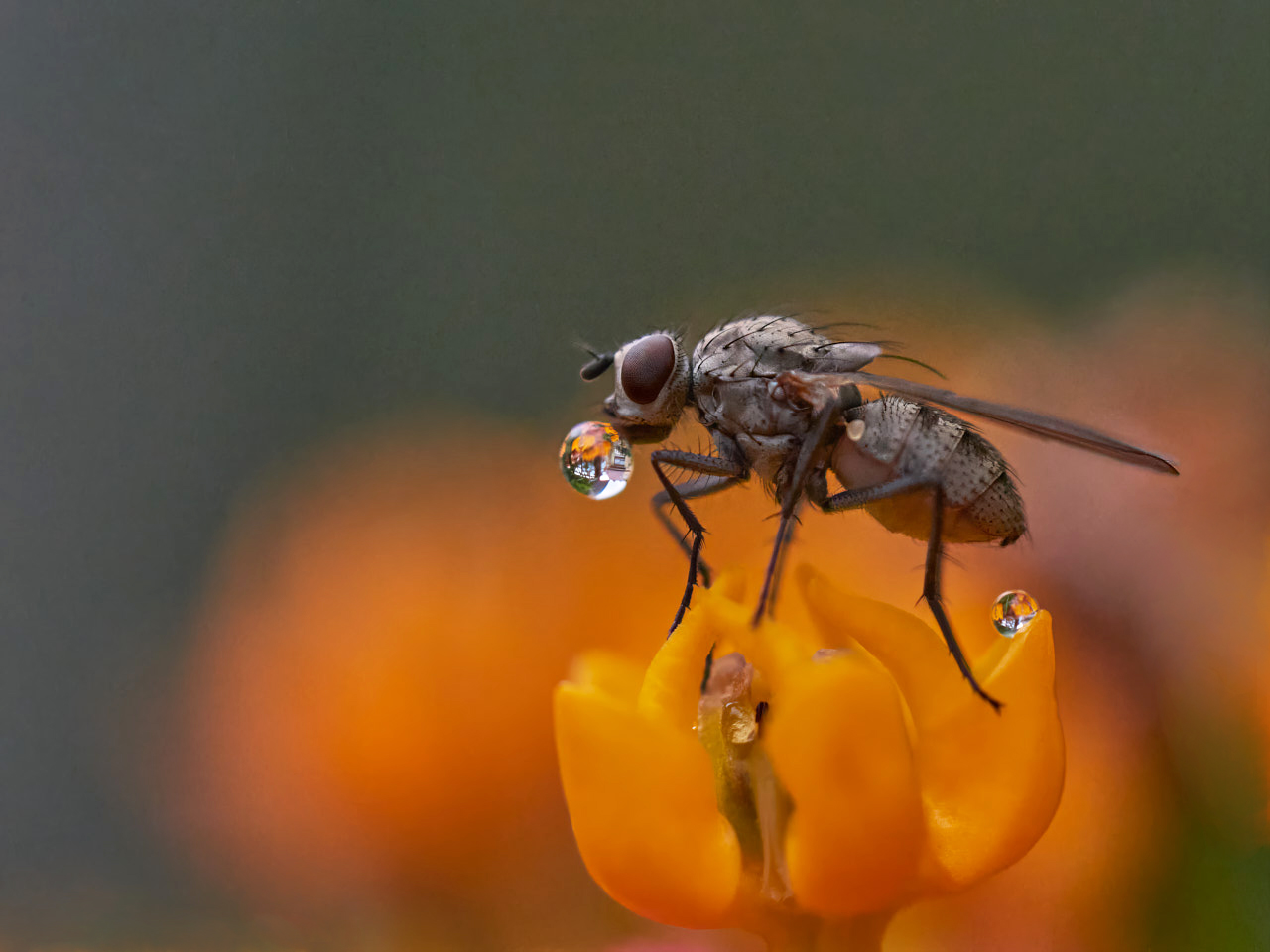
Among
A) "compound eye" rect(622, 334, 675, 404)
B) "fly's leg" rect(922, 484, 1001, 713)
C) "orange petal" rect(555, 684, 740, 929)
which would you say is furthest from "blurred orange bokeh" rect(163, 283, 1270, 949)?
"orange petal" rect(555, 684, 740, 929)

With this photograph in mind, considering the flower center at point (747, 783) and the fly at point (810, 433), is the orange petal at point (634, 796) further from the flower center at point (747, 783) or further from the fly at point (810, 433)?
the fly at point (810, 433)

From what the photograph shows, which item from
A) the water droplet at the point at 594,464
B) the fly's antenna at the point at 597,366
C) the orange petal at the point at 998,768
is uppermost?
the water droplet at the point at 594,464

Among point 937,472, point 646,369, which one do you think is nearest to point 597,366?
point 646,369

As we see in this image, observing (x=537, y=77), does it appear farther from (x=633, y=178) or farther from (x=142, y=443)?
(x=142, y=443)

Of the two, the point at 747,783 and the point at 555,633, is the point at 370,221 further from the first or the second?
the point at 747,783

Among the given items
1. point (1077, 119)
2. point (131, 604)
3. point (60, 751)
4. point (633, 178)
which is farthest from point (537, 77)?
point (60, 751)

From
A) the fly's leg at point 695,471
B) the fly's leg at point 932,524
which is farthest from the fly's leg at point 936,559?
the fly's leg at point 695,471

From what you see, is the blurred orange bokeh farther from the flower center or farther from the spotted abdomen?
the flower center
